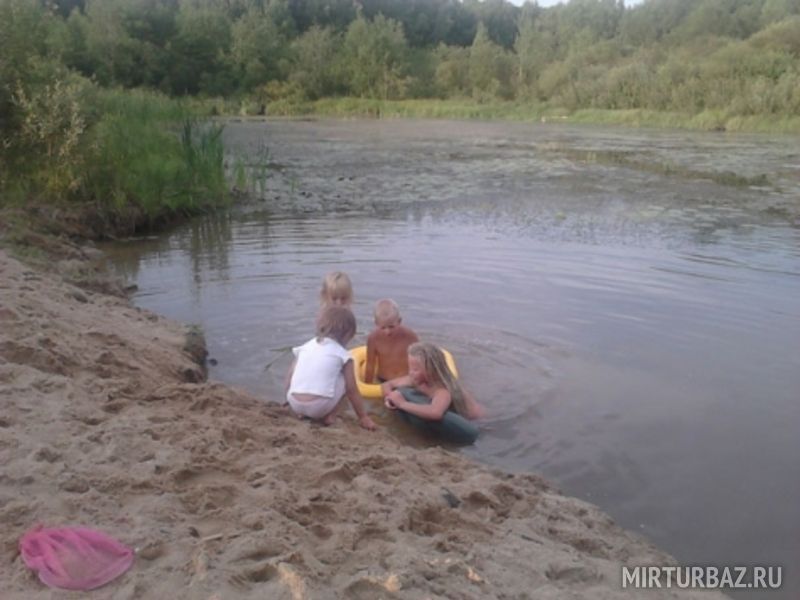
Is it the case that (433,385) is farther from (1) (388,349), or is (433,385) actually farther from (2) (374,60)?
(2) (374,60)

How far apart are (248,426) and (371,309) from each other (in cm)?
387

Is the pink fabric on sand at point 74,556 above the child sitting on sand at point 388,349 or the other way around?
above

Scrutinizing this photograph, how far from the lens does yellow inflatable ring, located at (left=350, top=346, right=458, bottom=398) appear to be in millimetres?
5957


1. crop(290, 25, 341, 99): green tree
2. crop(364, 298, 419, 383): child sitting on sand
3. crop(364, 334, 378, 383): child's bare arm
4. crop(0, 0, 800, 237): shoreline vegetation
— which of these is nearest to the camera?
crop(364, 298, 419, 383): child sitting on sand

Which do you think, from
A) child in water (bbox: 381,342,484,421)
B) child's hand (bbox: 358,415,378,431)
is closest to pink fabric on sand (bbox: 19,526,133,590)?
child's hand (bbox: 358,415,378,431)

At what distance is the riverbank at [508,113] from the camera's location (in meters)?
36.3

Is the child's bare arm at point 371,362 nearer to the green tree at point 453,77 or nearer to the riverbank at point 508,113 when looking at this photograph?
the riverbank at point 508,113

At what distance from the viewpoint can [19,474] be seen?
319 cm

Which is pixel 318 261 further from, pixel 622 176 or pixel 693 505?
pixel 622 176

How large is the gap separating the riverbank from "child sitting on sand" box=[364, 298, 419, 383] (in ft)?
105

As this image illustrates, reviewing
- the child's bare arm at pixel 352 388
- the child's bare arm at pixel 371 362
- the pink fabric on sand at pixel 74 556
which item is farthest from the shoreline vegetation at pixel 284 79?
the pink fabric on sand at pixel 74 556

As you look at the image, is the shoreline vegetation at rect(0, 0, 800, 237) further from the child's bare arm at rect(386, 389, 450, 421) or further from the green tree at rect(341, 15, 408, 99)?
the child's bare arm at rect(386, 389, 450, 421)
